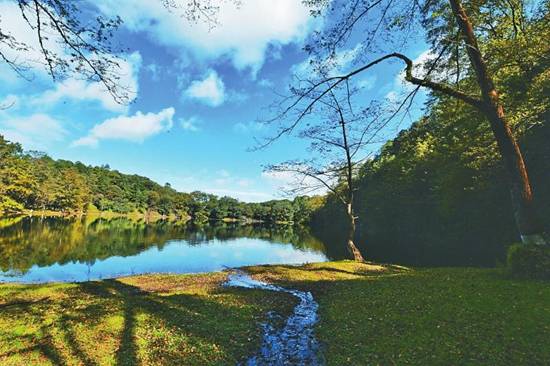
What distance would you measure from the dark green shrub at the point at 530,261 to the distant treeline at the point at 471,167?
5.49m

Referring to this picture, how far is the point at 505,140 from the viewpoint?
9.83 m

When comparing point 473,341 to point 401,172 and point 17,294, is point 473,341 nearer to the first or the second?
point 17,294

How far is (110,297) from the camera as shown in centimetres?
1262

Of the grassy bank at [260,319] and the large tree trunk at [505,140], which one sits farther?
the large tree trunk at [505,140]

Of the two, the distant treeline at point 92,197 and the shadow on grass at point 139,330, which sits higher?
the distant treeline at point 92,197

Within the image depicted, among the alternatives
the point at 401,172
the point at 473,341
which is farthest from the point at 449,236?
the point at 473,341

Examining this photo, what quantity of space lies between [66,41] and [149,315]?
765 centimetres

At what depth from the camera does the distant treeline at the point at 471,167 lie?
1320cm

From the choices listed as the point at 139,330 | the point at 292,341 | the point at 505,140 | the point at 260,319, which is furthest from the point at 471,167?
the point at 139,330

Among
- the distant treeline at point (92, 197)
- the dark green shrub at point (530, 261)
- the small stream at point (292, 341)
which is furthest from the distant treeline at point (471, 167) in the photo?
the distant treeline at point (92, 197)

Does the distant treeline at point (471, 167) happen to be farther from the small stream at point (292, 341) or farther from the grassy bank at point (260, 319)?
the small stream at point (292, 341)

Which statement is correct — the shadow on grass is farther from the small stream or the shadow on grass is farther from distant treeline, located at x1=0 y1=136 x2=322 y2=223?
distant treeline, located at x1=0 y1=136 x2=322 y2=223

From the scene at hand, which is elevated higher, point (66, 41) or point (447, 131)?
point (447, 131)

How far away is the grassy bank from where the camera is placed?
690cm
